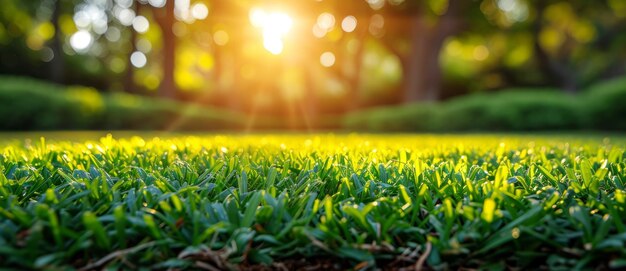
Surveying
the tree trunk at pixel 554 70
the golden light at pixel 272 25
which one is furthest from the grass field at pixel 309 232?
the tree trunk at pixel 554 70

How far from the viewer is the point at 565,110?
459 inches

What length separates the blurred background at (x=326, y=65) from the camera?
40.1ft

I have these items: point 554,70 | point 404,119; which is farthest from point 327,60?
point 404,119

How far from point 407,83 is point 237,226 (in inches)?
737

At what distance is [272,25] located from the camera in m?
23.9

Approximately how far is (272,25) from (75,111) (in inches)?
531

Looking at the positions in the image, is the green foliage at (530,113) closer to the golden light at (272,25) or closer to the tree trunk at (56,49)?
the golden light at (272,25)

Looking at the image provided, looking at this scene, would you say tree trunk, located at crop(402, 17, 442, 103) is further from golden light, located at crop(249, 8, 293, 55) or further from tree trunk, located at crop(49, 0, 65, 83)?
tree trunk, located at crop(49, 0, 65, 83)

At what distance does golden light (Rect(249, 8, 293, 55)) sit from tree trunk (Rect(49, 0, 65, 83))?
900 centimetres

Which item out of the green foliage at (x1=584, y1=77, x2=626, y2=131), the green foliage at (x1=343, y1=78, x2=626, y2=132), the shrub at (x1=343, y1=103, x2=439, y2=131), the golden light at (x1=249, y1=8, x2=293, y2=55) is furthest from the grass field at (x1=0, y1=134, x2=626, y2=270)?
the golden light at (x1=249, y1=8, x2=293, y2=55)

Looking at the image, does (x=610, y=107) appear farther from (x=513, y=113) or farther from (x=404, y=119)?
(x=404, y=119)

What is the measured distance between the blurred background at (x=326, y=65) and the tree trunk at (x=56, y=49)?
0.06 meters

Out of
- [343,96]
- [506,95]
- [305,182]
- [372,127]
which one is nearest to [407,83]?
[372,127]

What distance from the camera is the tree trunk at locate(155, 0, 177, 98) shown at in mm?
18734
